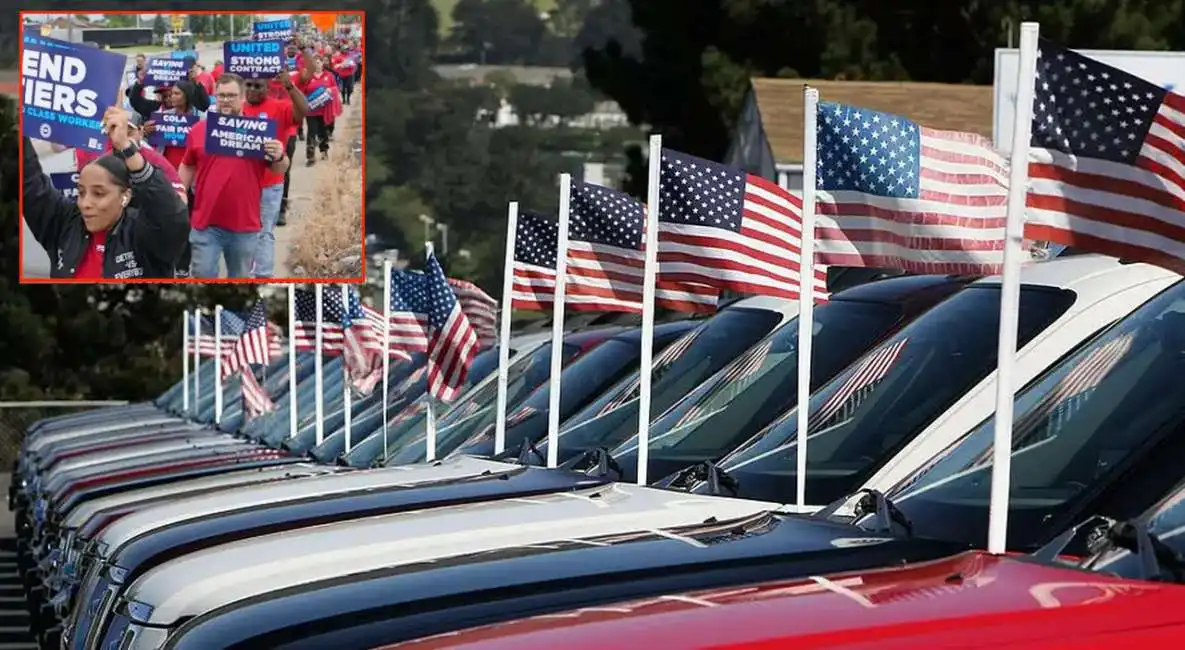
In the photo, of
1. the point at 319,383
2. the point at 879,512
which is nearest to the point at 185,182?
the point at 319,383

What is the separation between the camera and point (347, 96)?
120ft

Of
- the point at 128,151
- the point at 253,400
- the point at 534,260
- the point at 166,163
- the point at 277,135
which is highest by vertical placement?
the point at 534,260

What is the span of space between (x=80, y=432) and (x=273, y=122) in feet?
45.0

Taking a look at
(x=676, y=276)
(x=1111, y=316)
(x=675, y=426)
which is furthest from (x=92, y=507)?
(x=1111, y=316)

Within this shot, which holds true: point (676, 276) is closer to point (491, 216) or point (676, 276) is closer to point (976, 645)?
point (976, 645)

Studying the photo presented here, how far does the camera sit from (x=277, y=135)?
34.4 meters

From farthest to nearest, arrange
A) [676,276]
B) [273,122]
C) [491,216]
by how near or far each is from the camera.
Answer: [491,216], [273,122], [676,276]

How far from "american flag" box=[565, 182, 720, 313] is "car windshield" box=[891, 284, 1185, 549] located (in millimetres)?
5428

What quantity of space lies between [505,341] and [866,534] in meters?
6.53

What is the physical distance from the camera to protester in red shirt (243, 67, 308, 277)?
1351 inches

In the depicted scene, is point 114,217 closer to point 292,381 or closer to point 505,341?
point 292,381

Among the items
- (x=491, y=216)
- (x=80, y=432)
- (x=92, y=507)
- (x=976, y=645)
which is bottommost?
(x=491, y=216)

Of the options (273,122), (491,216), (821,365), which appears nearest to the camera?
(821,365)

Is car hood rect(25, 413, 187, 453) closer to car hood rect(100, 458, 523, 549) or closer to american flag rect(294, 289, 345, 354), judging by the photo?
american flag rect(294, 289, 345, 354)
